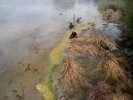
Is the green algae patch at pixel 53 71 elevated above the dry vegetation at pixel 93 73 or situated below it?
below

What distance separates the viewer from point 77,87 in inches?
434

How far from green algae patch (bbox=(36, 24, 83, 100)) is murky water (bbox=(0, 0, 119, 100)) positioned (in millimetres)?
338

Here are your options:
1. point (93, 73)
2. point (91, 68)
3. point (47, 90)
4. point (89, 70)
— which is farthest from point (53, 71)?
point (93, 73)

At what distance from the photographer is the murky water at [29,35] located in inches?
480

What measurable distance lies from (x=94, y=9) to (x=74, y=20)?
541cm

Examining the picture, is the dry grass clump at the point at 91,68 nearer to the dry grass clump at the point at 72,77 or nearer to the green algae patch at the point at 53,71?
the dry grass clump at the point at 72,77

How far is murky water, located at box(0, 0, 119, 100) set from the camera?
12.2 m

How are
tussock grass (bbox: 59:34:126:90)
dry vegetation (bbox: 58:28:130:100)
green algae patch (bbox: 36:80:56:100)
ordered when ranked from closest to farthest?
dry vegetation (bbox: 58:28:130:100), green algae patch (bbox: 36:80:56:100), tussock grass (bbox: 59:34:126:90)

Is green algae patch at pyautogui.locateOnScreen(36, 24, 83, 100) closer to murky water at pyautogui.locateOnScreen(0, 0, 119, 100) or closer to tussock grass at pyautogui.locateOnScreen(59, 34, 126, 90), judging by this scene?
murky water at pyautogui.locateOnScreen(0, 0, 119, 100)

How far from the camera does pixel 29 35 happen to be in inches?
721

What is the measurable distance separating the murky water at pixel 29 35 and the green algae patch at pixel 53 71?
0.34 m

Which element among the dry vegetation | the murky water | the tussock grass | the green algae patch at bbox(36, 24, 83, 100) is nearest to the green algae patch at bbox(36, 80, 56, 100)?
the green algae patch at bbox(36, 24, 83, 100)

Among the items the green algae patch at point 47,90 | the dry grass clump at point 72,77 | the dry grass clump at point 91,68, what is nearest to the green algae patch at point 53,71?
the green algae patch at point 47,90

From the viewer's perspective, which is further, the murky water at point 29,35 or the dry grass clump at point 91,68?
the murky water at point 29,35
